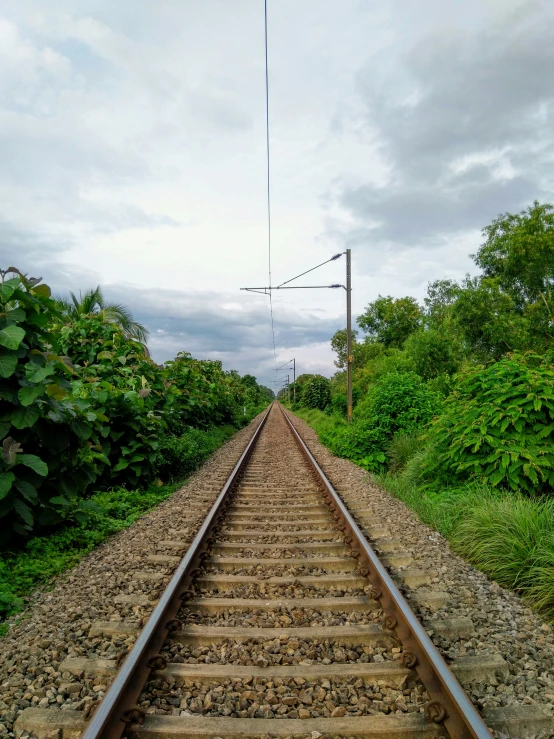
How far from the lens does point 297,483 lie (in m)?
8.30

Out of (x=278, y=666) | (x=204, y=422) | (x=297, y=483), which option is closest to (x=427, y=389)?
(x=297, y=483)

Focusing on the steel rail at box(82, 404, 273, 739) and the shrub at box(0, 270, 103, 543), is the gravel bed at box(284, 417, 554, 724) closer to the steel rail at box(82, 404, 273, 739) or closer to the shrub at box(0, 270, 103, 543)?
the steel rail at box(82, 404, 273, 739)

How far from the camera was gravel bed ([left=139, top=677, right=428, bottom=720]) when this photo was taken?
2.48 metres

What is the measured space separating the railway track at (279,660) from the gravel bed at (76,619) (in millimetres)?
124

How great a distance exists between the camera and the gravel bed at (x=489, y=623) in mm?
2664

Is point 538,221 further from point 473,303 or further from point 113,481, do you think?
point 113,481

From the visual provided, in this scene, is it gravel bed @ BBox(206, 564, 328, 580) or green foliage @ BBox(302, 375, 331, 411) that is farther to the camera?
green foliage @ BBox(302, 375, 331, 411)

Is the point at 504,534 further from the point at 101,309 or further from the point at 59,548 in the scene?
the point at 101,309

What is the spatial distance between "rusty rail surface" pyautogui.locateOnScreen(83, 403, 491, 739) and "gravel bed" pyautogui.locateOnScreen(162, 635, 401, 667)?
148 millimetres

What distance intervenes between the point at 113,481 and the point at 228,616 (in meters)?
4.78

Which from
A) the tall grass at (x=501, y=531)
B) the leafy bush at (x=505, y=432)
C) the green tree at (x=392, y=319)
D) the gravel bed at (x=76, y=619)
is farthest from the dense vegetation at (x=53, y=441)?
the green tree at (x=392, y=319)

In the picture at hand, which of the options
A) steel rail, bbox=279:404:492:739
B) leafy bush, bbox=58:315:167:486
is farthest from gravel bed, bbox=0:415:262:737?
steel rail, bbox=279:404:492:739

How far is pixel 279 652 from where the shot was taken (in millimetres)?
3020

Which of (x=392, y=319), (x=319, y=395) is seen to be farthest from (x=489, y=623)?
(x=392, y=319)
